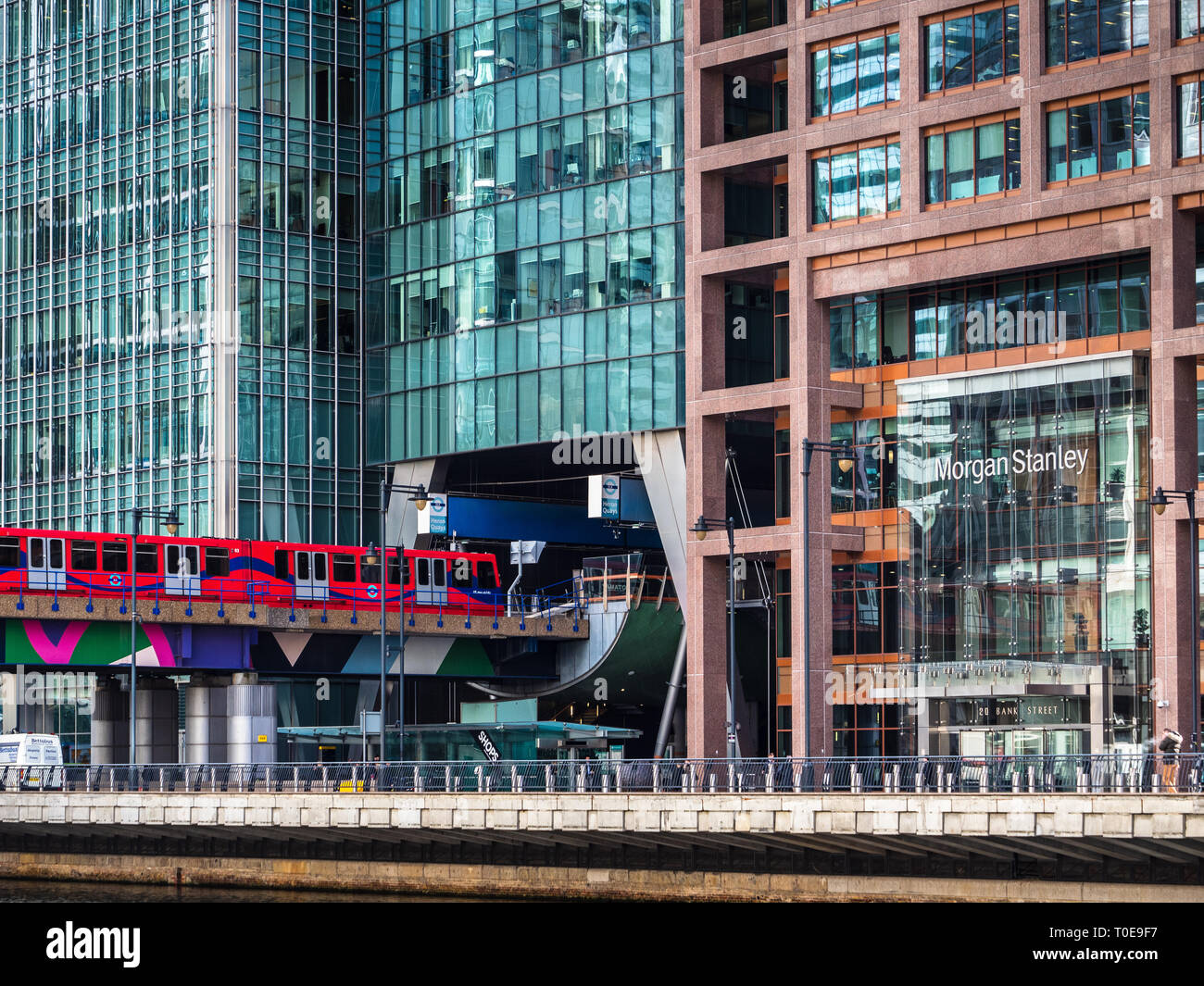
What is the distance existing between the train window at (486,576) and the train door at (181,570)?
1318cm

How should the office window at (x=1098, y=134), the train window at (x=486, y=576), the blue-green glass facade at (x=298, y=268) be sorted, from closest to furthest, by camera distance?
the office window at (x=1098, y=134), the train window at (x=486, y=576), the blue-green glass facade at (x=298, y=268)

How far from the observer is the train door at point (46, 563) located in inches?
2950

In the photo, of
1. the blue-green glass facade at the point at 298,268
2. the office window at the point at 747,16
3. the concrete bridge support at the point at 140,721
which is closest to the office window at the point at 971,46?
the office window at the point at 747,16

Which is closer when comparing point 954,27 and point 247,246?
point 954,27

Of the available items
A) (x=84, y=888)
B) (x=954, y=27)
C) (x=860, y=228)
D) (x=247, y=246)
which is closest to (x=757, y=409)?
(x=860, y=228)

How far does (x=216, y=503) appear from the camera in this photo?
98812 mm

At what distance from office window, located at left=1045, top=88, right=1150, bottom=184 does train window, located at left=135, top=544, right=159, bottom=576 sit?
3385cm

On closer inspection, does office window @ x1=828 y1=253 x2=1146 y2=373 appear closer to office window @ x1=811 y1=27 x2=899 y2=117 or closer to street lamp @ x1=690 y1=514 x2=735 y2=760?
office window @ x1=811 y1=27 x2=899 y2=117

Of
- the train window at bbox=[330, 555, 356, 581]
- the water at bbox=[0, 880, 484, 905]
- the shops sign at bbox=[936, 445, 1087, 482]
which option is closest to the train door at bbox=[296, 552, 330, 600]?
the train window at bbox=[330, 555, 356, 581]

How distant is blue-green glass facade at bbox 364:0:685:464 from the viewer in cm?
8425

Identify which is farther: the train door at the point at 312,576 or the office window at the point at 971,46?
the train door at the point at 312,576

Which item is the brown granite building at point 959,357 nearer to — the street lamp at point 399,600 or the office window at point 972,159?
the office window at point 972,159
